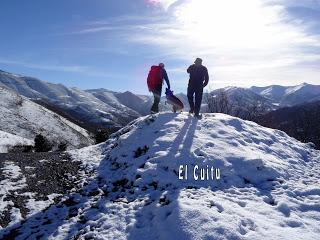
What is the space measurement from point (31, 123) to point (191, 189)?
63127 millimetres

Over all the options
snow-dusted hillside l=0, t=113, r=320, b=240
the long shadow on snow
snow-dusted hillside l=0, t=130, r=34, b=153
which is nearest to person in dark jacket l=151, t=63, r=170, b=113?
snow-dusted hillside l=0, t=113, r=320, b=240

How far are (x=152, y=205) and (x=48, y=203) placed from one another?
464cm

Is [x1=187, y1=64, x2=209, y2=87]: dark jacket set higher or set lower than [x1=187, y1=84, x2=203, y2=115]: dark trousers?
higher

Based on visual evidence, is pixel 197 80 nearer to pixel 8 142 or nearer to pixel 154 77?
pixel 154 77

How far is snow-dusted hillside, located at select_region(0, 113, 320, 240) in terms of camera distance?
38.1 ft

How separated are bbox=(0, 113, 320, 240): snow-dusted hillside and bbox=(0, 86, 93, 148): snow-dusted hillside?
49815 mm

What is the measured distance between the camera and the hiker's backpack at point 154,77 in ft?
78.8

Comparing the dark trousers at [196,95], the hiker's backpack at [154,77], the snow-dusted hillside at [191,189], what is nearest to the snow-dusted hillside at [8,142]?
the hiker's backpack at [154,77]

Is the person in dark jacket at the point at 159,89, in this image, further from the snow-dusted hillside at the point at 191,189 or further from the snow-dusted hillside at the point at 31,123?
the snow-dusted hillside at the point at 31,123

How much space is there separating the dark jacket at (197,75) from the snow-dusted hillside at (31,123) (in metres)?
48.6

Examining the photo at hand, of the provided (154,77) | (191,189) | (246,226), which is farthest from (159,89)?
(246,226)

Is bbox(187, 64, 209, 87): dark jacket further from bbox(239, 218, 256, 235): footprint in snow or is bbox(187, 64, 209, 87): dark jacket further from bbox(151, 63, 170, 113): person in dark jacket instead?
bbox(239, 218, 256, 235): footprint in snow

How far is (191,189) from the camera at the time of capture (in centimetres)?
1410

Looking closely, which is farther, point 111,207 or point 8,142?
point 8,142
